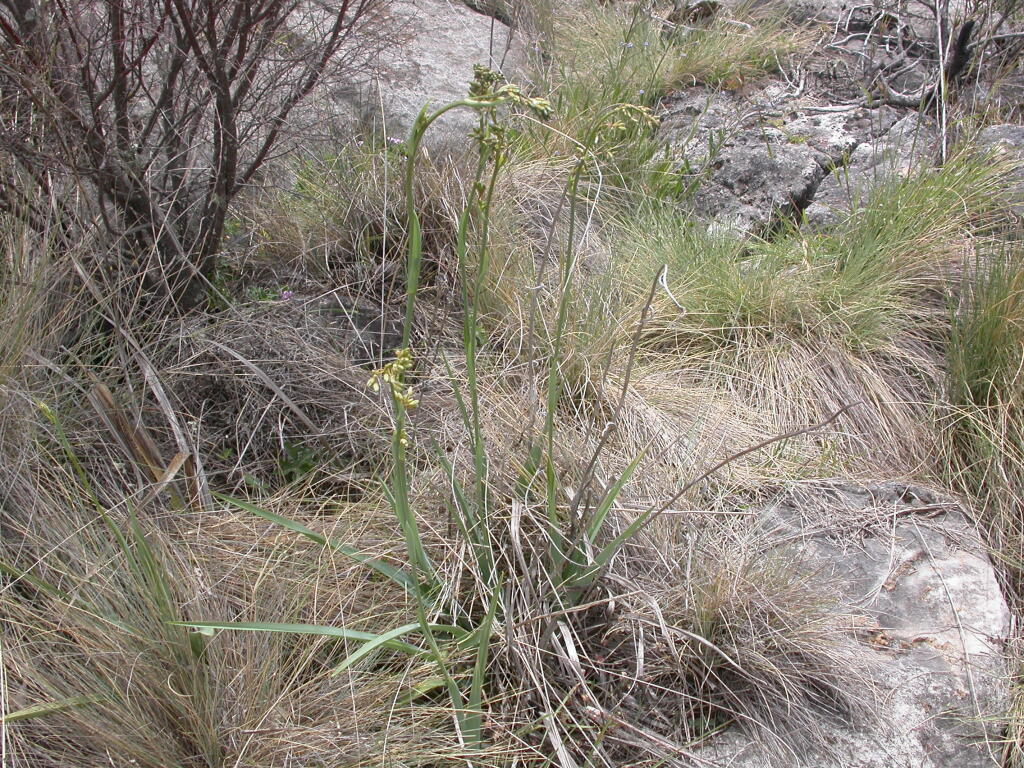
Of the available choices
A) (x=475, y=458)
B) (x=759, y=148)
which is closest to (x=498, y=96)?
(x=475, y=458)

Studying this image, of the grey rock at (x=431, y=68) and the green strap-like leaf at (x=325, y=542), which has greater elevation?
the grey rock at (x=431, y=68)

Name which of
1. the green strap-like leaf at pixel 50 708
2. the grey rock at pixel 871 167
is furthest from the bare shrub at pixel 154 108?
the grey rock at pixel 871 167

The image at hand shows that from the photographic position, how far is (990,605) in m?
2.08

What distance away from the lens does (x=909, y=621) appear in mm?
2014

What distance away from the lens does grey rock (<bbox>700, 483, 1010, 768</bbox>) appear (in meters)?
1.77

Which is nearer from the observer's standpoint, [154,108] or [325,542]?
[325,542]

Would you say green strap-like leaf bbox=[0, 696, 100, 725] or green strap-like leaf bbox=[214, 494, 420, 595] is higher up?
green strap-like leaf bbox=[214, 494, 420, 595]

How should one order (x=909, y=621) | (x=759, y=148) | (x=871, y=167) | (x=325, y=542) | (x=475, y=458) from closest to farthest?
1. (x=325, y=542)
2. (x=475, y=458)
3. (x=909, y=621)
4. (x=871, y=167)
5. (x=759, y=148)

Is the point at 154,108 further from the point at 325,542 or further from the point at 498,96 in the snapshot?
the point at 498,96

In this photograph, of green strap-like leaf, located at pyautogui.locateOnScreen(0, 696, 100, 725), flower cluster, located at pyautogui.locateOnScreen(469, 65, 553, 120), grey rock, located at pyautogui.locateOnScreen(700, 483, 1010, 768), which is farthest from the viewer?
grey rock, located at pyautogui.locateOnScreen(700, 483, 1010, 768)

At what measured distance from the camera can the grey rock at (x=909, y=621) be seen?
177cm

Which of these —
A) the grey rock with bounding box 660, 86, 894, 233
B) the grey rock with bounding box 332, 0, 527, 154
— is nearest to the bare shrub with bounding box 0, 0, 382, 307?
the grey rock with bounding box 332, 0, 527, 154

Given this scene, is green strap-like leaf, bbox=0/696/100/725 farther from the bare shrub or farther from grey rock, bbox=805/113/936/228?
grey rock, bbox=805/113/936/228

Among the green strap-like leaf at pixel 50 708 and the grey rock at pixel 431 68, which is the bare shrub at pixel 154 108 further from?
the green strap-like leaf at pixel 50 708
